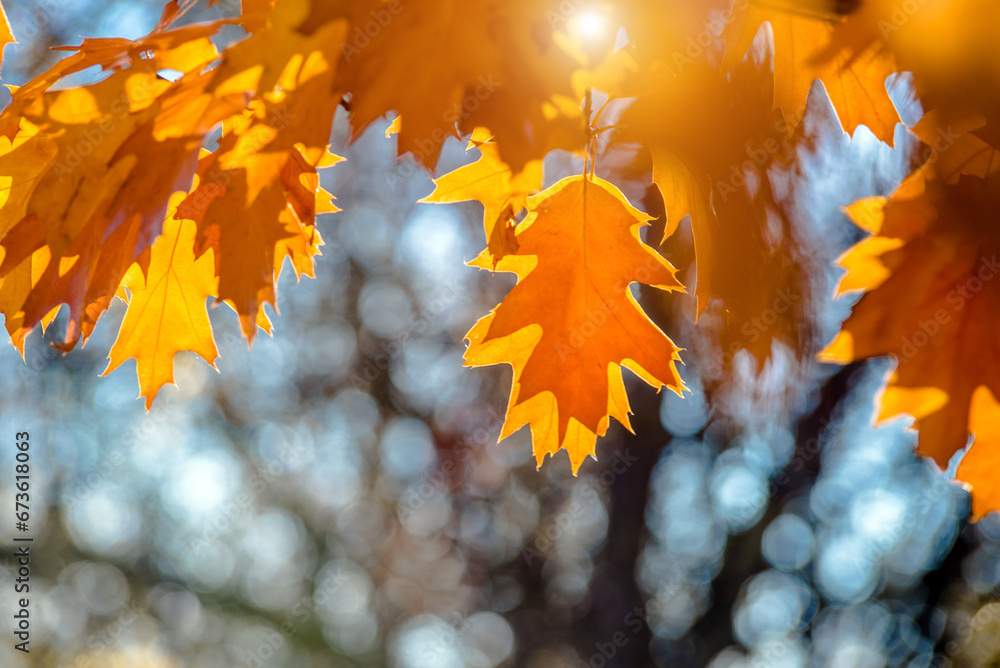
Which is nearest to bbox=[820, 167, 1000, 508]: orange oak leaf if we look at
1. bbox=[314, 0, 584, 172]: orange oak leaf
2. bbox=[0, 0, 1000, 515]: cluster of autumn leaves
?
bbox=[0, 0, 1000, 515]: cluster of autumn leaves

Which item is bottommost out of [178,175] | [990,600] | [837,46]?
[990,600]

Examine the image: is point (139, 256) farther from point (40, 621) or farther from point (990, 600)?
point (40, 621)

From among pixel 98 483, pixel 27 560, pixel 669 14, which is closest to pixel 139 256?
pixel 669 14

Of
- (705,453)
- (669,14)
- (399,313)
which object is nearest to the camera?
(669,14)

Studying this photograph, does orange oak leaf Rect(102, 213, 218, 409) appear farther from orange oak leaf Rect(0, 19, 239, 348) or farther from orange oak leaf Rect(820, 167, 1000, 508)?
orange oak leaf Rect(820, 167, 1000, 508)

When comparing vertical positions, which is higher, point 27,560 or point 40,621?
point 27,560

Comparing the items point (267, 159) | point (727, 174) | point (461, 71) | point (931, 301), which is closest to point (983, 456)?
point (931, 301)

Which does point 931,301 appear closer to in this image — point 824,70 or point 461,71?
point 824,70

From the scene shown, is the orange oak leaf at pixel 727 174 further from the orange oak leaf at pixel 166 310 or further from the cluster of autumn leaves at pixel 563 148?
the orange oak leaf at pixel 166 310
